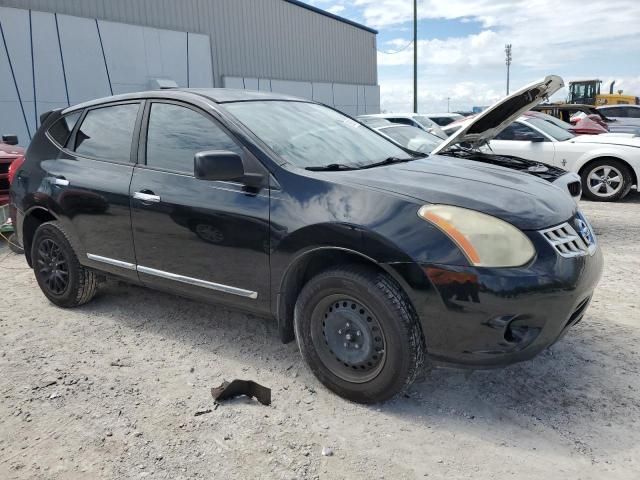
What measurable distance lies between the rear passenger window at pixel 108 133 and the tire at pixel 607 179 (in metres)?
7.62

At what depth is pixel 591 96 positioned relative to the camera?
2980cm

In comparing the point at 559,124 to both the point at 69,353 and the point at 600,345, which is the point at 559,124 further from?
the point at 69,353

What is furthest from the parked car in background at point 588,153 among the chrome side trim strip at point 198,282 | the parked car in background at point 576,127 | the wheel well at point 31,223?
the wheel well at point 31,223

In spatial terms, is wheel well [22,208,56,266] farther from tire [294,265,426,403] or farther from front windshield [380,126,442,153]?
front windshield [380,126,442,153]

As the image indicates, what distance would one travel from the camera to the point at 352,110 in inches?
1166

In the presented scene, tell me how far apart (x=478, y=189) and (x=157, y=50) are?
56.7 feet

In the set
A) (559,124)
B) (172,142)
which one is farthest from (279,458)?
(559,124)

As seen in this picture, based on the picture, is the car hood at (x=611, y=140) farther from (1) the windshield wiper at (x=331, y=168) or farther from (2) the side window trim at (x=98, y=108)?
(2) the side window trim at (x=98, y=108)

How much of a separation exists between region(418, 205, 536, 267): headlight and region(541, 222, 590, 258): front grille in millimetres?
156

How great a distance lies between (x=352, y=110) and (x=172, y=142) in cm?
2722

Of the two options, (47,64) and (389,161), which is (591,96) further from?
(389,161)

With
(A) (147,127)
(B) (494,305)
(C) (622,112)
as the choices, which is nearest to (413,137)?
(A) (147,127)

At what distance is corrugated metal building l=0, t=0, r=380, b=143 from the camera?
14156 mm

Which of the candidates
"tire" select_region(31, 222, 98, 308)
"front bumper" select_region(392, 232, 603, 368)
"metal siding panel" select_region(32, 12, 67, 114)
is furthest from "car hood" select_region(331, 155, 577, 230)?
"metal siding panel" select_region(32, 12, 67, 114)
